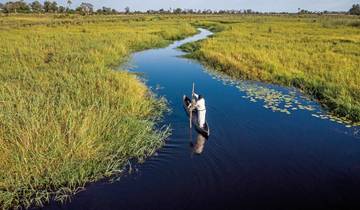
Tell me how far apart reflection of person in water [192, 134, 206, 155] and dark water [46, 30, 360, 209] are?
0.09 feet

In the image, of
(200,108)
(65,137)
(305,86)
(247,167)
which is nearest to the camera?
(65,137)

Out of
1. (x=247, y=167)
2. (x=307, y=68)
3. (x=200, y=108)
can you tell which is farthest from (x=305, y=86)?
(x=247, y=167)

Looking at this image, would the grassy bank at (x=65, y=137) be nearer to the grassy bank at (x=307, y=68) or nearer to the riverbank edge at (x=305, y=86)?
the riverbank edge at (x=305, y=86)

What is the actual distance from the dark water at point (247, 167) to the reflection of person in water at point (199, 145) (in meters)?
0.03

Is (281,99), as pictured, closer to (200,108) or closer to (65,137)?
(200,108)

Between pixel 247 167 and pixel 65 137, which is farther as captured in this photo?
pixel 247 167

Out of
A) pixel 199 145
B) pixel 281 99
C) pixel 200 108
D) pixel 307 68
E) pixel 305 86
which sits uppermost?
pixel 307 68

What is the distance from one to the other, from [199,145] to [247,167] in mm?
1581

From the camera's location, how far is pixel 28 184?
248 inches

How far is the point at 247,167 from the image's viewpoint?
24.9ft

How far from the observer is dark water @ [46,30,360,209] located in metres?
6.30

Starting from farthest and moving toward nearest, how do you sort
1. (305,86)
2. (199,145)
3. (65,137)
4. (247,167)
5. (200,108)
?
(305,86)
(200,108)
(199,145)
(247,167)
(65,137)

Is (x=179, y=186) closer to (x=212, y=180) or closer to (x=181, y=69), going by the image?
(x=212, y=180)

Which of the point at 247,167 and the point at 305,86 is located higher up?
the point at 305,86
